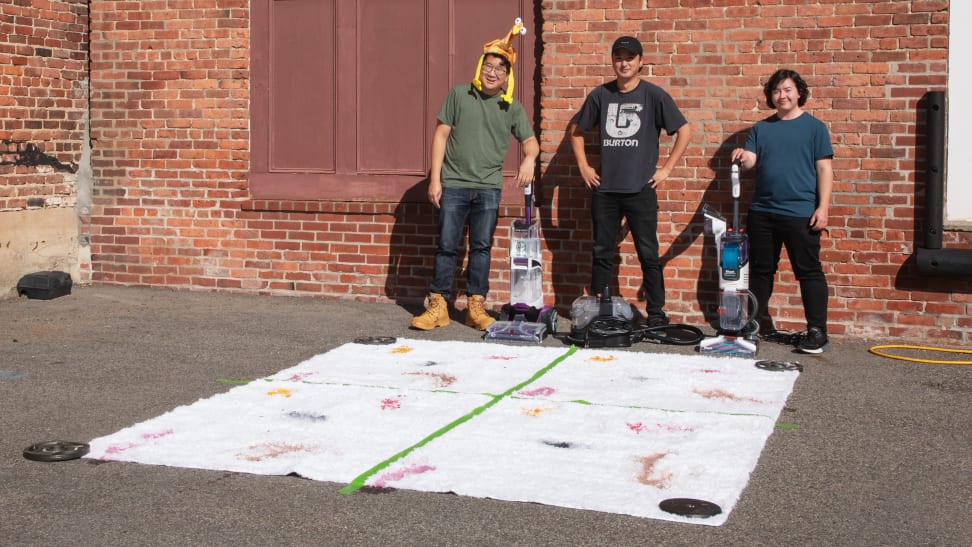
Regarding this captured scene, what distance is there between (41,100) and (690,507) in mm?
7659

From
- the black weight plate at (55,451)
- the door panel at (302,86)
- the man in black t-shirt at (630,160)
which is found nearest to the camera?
the black weight plate at (55,451)

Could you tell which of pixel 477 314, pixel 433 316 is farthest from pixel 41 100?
pixel 477 314

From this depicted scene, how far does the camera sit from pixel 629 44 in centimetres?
845

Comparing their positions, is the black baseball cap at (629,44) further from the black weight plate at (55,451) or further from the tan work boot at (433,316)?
the black weight plate at (55,451)

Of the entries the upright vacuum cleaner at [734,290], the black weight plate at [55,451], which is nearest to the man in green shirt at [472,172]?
the upright vacuum cleaner at [734,290]

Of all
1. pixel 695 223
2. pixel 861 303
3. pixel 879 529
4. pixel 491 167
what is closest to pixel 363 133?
pixel 491 167

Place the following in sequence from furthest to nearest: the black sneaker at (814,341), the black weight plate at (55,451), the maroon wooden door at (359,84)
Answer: the maroon wooden door at (359,84) < the black sneaker at (814,341) < the black weight plate at (55,451)

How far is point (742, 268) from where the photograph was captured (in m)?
8.20

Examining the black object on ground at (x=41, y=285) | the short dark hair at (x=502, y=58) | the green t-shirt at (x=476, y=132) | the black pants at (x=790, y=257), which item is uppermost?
the short dark hair at (x=502, y=58)

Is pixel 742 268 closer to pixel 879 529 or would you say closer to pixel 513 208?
pixel 513 208

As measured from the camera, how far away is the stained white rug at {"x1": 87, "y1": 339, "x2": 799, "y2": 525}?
5051 millimetres

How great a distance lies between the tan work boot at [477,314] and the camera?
29.1 ft

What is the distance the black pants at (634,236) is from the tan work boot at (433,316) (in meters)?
1.09

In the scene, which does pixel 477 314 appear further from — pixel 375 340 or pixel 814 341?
pixel 814 341
